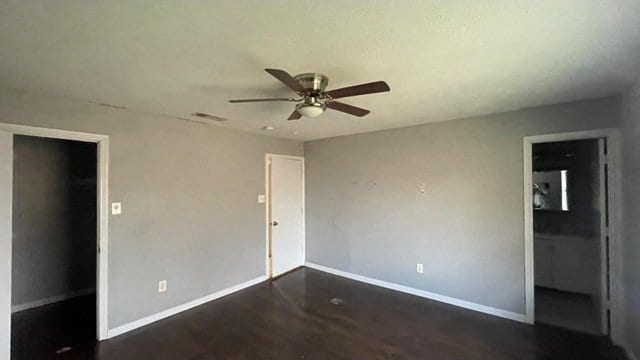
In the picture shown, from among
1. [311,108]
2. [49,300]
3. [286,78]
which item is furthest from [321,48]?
[49,300]

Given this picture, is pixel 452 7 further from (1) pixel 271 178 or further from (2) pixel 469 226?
(1) pixel 271 178

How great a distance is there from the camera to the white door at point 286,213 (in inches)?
181

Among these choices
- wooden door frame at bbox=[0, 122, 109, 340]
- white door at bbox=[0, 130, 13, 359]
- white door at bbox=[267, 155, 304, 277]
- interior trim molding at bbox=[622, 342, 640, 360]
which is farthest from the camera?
white door at bbox=[267, 155, 304, 277]

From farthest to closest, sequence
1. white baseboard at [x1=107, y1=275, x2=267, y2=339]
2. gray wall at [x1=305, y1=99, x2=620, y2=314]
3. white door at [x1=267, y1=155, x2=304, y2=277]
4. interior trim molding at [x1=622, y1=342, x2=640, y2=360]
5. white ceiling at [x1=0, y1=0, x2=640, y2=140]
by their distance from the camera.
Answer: white door at [x1=267, y1=155, x2=304, y2=277]
gray wall at [x1=305, y1=99, x2=620, y2=314]
white baseboard at [x1=107, y1=275, x2=267, y2=339]
interior trim molding at [x1=622, y1=342, x2=640, y2=360]
white ceiling at [x1=0, y1=0, x2=640, y2=140]

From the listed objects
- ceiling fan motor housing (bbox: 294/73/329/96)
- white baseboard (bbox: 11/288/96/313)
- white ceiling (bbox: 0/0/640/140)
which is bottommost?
white baseboard (bbox: 11/288/96/313)

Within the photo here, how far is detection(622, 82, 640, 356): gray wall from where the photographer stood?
2240 mm

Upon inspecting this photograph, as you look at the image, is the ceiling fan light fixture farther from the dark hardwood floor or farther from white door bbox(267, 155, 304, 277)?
white door bbox(267, 155, 304, 277)

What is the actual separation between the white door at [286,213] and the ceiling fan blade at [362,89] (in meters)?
2.82

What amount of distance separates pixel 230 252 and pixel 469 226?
314 cm

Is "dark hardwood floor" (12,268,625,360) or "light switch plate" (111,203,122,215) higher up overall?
"light switch plate" (111,203,122,215)

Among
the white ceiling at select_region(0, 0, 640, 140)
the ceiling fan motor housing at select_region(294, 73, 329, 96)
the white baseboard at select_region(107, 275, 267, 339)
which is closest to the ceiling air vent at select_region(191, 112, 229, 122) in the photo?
the white ceiling at select_region(0, 0, 640, 140)

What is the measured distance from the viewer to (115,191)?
112 inches

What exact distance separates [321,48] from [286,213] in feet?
11.4

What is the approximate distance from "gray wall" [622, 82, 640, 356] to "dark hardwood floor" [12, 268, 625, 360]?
42 cm
